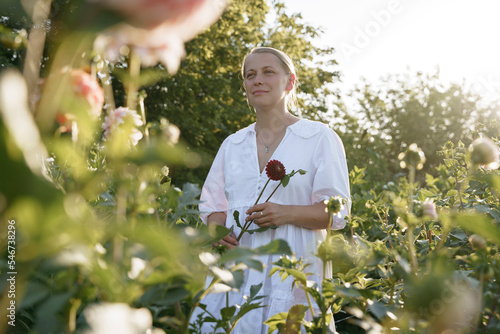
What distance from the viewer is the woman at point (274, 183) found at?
1829 mm

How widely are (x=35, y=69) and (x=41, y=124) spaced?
7 centimetres

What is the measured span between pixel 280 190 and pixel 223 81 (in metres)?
11.2

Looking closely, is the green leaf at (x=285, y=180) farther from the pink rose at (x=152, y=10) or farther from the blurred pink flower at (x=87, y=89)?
the pink rose at (x=152, y=10)

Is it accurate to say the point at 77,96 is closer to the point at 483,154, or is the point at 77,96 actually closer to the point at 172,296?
the point at 172,296

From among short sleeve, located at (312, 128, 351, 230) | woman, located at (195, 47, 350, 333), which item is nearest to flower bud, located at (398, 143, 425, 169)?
woman, located at (195, 47, 350, 333)

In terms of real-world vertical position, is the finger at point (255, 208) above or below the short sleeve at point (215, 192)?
below

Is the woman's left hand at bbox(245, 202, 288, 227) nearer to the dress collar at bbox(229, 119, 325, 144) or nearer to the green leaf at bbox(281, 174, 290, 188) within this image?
the green leaf at bbox(281, 174, 290, 188)

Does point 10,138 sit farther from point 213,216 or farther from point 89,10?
point 213,216

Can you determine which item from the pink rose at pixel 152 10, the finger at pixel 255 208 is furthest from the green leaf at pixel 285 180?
the pink rose at pixel 152 10

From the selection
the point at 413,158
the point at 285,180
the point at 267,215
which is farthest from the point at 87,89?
the point at 267,215

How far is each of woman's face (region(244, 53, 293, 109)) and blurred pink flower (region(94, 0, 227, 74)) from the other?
1.84m

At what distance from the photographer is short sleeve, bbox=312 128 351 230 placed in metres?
1.96

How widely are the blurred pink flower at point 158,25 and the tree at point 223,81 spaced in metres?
9.43

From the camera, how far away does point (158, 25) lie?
0.41m
